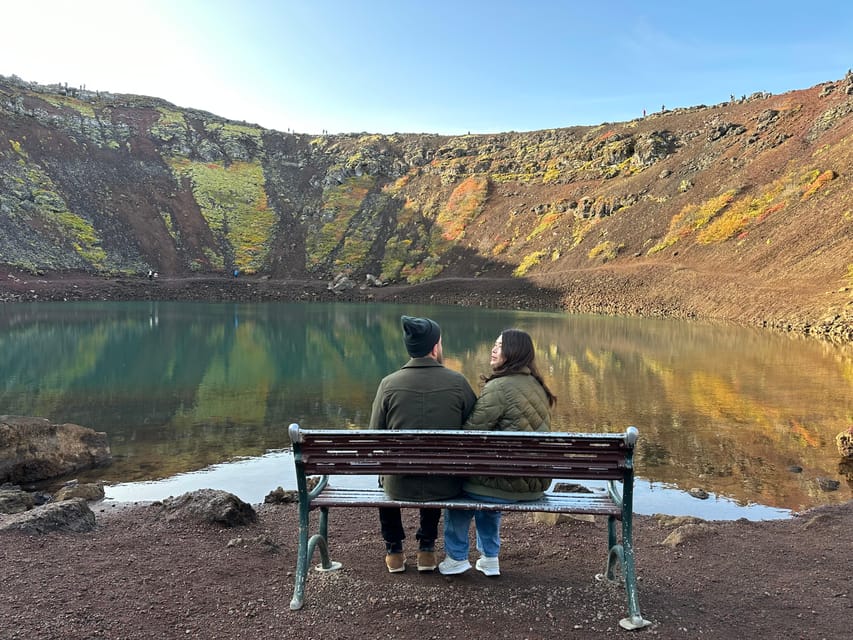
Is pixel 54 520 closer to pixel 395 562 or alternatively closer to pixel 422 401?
pixel 395 562

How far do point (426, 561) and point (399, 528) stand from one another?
0.33 metres

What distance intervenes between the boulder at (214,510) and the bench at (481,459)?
2.07 m

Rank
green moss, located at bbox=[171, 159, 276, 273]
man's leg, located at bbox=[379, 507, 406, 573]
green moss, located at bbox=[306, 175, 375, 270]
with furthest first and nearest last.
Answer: green moss, located at bbox=[171, 159, 276, 273], green moss, located at bbox=[306, 175, 375, 270], man's leg, located at bbox=[379, 507, 406, 573]

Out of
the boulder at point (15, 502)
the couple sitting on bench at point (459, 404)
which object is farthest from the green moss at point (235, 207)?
the couple sitting on bench at point (459, 404)

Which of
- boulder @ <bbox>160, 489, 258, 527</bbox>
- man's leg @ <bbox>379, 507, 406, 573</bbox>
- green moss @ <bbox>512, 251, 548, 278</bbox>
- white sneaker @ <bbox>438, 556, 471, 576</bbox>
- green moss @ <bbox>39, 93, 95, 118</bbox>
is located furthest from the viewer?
green moss @ <bbox>39, 93, 95, 118</bbox>

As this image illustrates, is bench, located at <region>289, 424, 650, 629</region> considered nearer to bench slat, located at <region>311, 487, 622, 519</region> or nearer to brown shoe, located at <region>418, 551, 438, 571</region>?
bench slat, located at <region>311, 487, 622, 519</region>

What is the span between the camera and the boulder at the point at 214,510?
5855 millimetres

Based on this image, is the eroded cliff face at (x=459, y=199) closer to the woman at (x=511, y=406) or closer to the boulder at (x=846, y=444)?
the boulder at (x=846, y=444)

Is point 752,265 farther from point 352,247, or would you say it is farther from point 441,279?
point 352,247

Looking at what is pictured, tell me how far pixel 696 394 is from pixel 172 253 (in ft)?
222

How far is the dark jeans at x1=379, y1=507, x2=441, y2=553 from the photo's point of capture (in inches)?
176

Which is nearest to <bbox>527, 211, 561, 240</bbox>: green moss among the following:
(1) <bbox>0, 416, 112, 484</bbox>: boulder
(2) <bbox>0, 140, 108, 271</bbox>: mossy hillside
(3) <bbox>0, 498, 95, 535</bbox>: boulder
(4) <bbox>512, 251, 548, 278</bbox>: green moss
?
(4) <bbox>512, 251, 548, 278</bbox>: green moss

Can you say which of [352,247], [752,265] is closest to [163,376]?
[752,265]

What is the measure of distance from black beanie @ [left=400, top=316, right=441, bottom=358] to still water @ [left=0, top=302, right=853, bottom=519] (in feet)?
16.2
